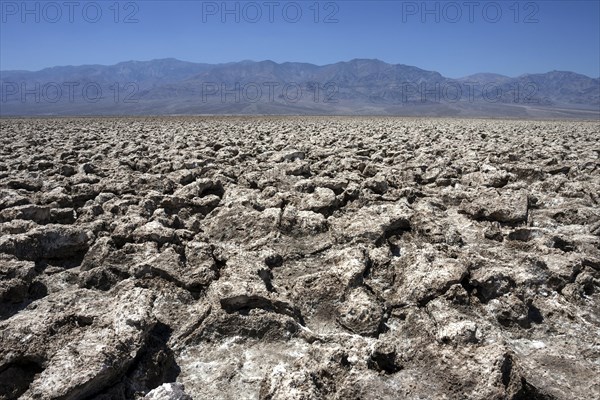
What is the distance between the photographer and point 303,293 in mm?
2834

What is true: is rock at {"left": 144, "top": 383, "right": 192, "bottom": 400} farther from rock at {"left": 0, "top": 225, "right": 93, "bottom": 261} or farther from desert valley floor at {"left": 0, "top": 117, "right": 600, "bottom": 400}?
rock at {"left": 0, "top": 225, "right": 93, "bottom": 261}

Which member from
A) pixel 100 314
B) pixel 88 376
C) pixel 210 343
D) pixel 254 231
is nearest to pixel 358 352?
pixel 210 343

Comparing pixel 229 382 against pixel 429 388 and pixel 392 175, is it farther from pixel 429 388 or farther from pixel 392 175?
pixel 392 175

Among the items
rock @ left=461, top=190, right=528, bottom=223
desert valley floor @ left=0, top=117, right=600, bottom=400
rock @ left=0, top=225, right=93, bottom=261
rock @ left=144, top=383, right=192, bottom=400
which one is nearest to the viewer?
rock @ left=144, top=383, right=192, bottom=400

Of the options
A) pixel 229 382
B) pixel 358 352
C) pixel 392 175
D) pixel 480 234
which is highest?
pixel 392 175

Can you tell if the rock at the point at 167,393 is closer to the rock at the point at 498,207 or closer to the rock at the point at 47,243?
the rock at the point at 47,243

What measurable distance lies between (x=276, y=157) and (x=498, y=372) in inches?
236

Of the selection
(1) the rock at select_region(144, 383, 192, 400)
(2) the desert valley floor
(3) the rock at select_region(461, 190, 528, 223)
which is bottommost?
(1) the rock at select_region(144, 383, 192, 400)

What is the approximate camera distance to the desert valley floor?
1.98 metres

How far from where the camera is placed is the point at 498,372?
1.91 m

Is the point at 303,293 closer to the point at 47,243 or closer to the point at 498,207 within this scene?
the point at 47,243

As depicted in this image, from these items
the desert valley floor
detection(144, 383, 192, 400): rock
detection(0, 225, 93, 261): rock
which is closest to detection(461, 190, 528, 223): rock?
the desert valley floor

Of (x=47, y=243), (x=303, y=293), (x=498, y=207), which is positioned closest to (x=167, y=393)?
(x=303, y=293)

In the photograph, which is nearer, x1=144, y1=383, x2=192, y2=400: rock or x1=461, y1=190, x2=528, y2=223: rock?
x1=144, y1=383, x2=192, y2=400: rock
